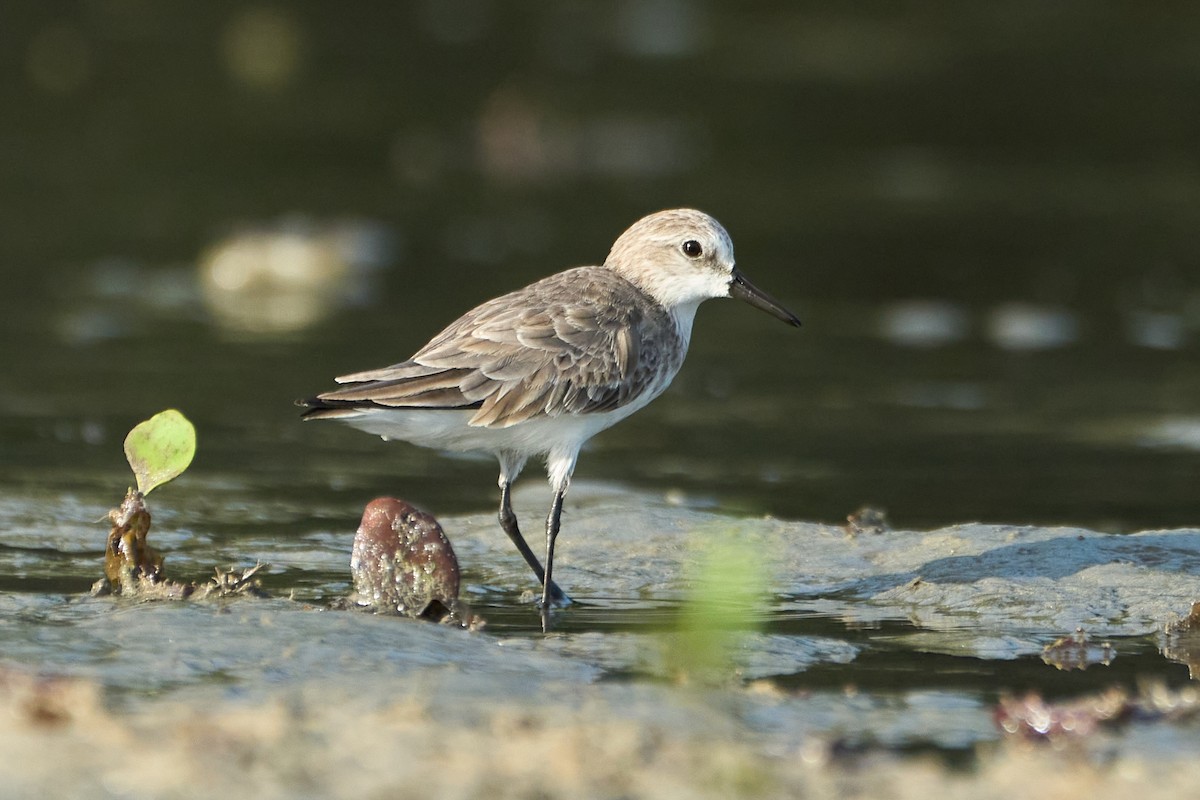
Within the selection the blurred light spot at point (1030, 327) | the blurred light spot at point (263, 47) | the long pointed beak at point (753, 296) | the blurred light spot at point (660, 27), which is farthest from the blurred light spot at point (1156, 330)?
the blurred light spot at point (263, 47)

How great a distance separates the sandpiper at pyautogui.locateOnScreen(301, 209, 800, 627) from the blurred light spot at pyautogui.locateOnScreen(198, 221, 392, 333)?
6.01 m

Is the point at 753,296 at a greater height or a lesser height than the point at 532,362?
greater

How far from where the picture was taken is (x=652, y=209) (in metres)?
16.5

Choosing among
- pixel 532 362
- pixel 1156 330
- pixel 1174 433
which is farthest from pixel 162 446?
pixel 1156 330

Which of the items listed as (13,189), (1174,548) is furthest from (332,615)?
(13,189)

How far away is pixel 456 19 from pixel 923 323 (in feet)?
38.7

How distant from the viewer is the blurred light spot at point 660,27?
23.8 metres

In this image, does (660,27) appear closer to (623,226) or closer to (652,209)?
(652,209)

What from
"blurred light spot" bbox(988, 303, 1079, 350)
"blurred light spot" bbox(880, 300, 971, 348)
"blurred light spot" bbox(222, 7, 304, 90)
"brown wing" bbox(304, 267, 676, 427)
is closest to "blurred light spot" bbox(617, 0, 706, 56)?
"blurred light spot" bbox(222, 7, 304, 90)

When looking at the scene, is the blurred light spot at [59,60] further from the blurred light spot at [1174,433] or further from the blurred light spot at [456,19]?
the blurred light spot at [1174,433]

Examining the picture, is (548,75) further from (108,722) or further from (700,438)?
(108,722)

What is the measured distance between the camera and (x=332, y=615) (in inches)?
229

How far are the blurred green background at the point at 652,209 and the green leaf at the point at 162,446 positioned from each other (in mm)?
1943

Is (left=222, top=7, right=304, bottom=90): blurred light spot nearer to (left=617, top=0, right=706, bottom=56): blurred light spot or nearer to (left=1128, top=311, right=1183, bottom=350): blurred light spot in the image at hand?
(left=617, top=0, right=706, bottom=56): blurred light spot
